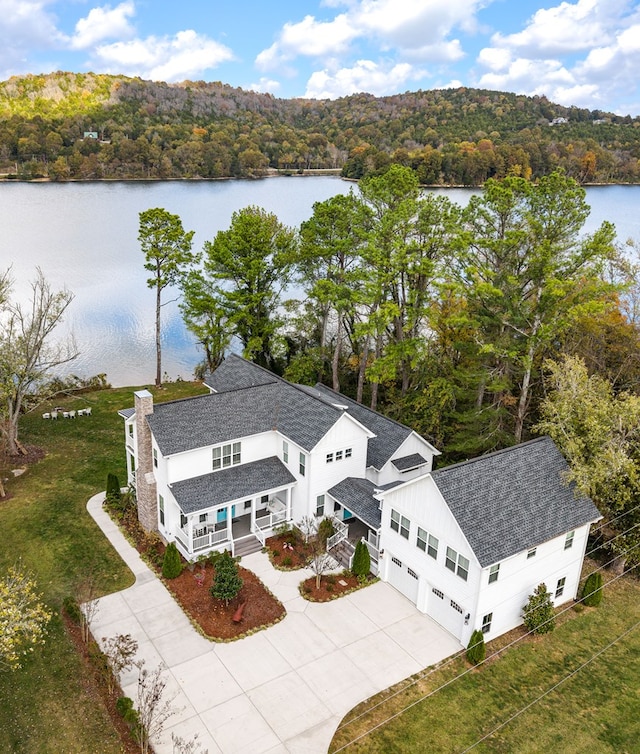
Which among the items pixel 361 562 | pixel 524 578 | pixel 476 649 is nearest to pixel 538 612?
pixel 524 578

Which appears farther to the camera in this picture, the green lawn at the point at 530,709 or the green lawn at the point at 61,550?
the green lawn at the point at 530,709

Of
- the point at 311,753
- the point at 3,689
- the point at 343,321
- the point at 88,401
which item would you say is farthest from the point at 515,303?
the point at 88,401

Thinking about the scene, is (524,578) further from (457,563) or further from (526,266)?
(526,266)

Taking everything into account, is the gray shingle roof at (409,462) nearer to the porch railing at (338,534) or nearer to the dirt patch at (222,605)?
the porch railing at (338,534)

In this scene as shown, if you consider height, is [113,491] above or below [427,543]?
below

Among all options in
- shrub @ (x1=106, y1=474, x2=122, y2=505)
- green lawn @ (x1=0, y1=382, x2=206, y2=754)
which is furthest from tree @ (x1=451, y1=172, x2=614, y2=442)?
green lawn @ (x1=0, y1=382, x2=206, y2=754)

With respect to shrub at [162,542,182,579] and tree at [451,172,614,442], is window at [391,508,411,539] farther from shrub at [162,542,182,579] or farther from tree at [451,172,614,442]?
tree at [451,172,614,442]

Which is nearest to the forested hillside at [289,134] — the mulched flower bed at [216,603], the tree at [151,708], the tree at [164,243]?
the tree at [164,243]
